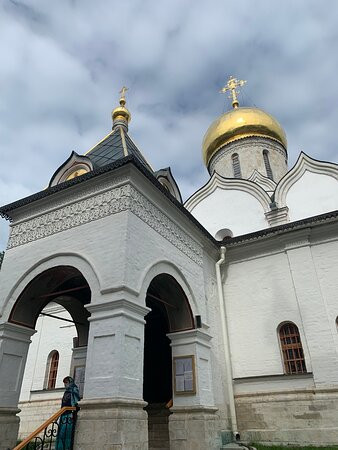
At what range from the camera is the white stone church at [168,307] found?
5.61 m

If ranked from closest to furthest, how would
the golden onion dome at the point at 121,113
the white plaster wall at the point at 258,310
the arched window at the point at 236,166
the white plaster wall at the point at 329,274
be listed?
1. the white plaster wall at the point at 329,274
2. the white plaster wall at the point at 258,310
3. the golden onion dome at the point at 121,113
4. the arched window at the point at 236,166

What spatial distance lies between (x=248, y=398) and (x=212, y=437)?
1.87 metres

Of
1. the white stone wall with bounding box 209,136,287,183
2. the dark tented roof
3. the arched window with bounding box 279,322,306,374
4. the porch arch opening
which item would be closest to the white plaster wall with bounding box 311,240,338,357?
the arched window with bounding box 279,322,306,374

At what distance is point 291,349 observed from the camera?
27.9 ft

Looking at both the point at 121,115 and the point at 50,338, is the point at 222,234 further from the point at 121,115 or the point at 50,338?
the point at 50,338

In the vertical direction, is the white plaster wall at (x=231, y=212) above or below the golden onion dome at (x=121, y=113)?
below

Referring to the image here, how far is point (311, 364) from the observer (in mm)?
7941

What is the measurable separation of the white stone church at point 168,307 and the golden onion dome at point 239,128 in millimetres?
3873

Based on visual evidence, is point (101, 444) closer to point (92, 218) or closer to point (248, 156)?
point (92, 218)

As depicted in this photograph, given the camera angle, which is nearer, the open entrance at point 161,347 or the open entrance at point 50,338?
the open entrance at point 50,338

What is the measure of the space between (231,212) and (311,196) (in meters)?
2.45

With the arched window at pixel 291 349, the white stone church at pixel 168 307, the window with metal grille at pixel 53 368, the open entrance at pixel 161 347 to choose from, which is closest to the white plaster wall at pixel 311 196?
the white stone church at pixel 168 307

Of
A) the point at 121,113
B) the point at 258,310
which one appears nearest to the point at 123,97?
the point at 121,113

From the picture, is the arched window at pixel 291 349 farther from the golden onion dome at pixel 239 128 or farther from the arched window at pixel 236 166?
the golden onion dome at pixel 239 128
